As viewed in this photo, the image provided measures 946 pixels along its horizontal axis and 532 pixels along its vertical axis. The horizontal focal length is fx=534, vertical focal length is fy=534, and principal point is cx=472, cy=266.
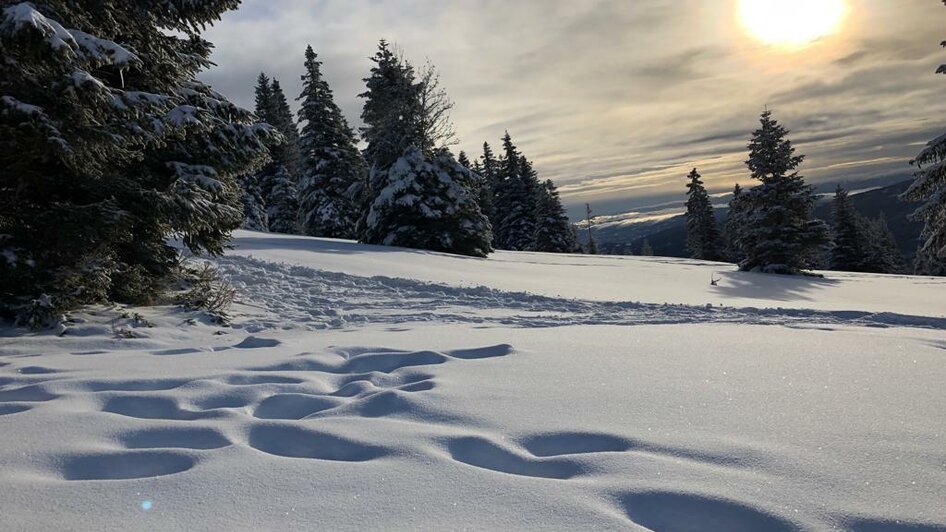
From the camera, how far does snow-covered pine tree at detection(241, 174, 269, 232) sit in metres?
33.1

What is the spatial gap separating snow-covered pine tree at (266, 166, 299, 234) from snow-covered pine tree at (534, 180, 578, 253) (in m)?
18.4

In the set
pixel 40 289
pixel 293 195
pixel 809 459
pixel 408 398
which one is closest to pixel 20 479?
pixel 408 398

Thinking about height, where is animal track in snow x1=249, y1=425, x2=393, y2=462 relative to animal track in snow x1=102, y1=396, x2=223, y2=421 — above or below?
below

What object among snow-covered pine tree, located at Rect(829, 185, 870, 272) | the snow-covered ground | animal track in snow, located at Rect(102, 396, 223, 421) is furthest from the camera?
snow-covered pine tree, located at Rect(829, 185, 870, 272)

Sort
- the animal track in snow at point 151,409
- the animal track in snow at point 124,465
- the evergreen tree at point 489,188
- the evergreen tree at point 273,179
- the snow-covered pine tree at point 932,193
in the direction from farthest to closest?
the evergreen tree at point 489,188, the evergreen tree at point 273,179, the snow-covered pine tree at point 932,193, the animal track in snow at point 151,409, the animal track in snow at point 124,465

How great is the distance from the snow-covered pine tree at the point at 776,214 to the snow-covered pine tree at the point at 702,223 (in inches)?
960

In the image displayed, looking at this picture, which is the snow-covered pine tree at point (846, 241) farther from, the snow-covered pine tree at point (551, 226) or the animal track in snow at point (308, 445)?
the animal track in snow at point (308, 445)

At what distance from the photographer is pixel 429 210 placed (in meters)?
21.6

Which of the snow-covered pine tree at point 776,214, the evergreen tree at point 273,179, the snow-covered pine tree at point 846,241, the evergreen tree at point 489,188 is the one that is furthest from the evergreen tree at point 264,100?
the snow-covered pine tree at point 846,241

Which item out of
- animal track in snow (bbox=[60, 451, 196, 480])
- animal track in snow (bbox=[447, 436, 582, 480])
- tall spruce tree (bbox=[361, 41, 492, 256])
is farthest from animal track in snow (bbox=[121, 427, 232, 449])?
tall spruce tree (bbox=[361, 41, 492, 256])

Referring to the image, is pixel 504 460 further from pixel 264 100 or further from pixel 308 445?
pixel 264 100

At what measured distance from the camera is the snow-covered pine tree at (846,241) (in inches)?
1636

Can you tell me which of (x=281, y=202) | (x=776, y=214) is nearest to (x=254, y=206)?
(x=281, y=202)

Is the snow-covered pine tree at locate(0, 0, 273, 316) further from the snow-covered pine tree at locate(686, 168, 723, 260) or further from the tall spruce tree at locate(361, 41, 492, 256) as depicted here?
the snow-covered pine tree at locate(686, 168, 723, 260)
